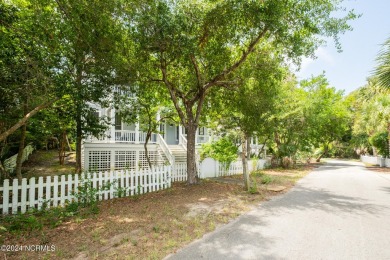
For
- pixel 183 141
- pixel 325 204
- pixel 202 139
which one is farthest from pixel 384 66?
pixel 202 139

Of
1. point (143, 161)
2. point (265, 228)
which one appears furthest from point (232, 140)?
point (265, 228)

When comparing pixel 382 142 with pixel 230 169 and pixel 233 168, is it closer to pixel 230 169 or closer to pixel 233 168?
pixel 233 168

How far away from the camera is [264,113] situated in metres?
9.13

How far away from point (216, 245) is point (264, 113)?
6.27m

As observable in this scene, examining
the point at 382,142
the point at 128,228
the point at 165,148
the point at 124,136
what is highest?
the point at 124,136

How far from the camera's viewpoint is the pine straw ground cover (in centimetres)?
386

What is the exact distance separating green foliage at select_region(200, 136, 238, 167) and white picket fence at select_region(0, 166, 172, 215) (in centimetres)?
452

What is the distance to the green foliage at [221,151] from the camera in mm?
13554

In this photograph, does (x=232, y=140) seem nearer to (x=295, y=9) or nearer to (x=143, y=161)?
(x=143, y=161)

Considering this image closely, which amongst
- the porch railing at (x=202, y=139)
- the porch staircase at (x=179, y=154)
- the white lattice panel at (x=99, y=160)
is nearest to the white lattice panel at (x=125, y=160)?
the white lattice panel at (x=99, y=160)

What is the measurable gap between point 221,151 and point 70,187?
8.83 meters

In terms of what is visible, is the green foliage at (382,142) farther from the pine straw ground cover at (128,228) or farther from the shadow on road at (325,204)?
the pine straw ground cover at (128,228)

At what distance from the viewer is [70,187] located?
21.8 ft

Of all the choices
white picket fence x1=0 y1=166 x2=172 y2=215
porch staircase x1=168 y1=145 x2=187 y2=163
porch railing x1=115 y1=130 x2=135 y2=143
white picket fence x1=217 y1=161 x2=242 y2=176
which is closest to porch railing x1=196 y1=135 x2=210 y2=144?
porch staircase x1=168 y1=145 x2=187 y2=163
